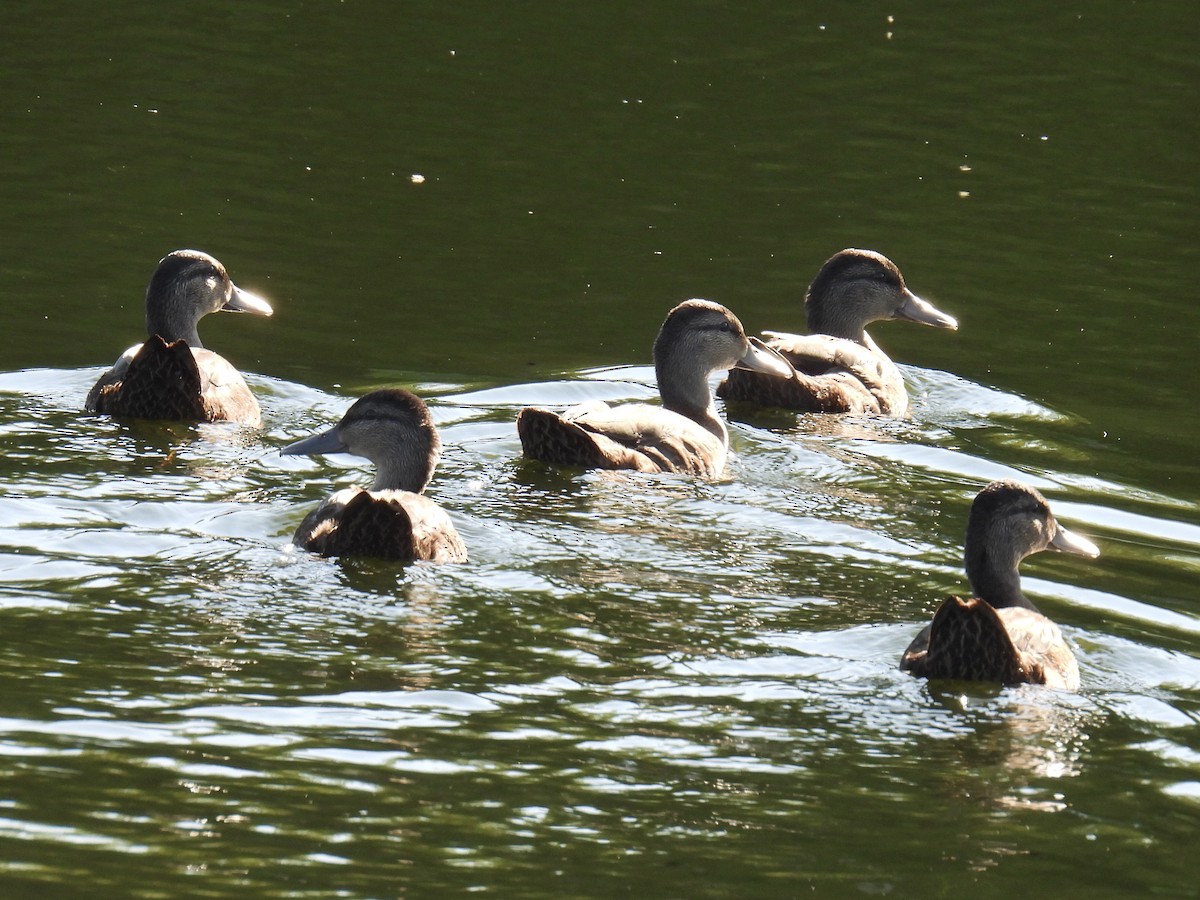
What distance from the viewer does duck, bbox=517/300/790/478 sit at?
37.6 ft

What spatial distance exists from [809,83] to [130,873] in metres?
18.9

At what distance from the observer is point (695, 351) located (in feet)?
43.9

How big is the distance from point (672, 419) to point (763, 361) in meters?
1.47

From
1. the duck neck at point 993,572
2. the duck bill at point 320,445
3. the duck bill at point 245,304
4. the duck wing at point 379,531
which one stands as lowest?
the duck neck at point 993,572

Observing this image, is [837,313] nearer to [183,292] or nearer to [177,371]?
[183,292]

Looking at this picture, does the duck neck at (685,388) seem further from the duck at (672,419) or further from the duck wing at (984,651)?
the duck wing at (984,651)

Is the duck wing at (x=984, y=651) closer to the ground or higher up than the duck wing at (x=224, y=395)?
closer to the ground

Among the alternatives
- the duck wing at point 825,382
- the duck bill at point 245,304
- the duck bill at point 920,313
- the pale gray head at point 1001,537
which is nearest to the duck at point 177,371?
the duck bill at point 245,304

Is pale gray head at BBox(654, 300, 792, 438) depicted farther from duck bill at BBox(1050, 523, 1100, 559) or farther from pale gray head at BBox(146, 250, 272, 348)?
duck bill at BBox(1050, 523, 1100, 559)

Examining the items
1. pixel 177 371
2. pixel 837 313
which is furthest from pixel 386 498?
pixel 837 313

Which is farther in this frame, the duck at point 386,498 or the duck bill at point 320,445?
the duck bill at point 320,445

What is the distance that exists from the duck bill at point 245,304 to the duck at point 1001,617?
6.47 m

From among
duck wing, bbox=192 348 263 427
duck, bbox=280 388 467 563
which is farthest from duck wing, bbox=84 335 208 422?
duck, bbox=280 388 467 563

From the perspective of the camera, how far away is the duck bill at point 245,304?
14180 millimetres
